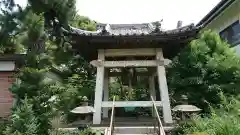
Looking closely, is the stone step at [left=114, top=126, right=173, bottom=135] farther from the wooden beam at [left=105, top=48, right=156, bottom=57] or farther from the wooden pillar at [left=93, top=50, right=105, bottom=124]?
the wooden beam at [left=105, top=48, right=156, bottom=57]

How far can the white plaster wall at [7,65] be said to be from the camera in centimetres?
1062

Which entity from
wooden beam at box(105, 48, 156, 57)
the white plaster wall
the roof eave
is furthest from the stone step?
the white plaster wall

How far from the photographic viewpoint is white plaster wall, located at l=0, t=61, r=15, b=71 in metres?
10.6

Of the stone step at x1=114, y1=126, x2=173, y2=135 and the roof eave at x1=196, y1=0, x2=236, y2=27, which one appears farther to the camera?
the roof eave at x1=196, y1=0, x2=236, y2=27

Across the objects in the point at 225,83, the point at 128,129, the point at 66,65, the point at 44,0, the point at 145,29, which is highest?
the point at 44,0

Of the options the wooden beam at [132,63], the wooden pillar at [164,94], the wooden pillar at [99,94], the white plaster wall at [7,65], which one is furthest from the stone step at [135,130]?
the white plaster wall at [7,65]

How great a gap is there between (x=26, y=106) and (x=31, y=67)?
1.70 meters

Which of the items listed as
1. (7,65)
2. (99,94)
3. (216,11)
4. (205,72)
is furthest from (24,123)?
(216,11)

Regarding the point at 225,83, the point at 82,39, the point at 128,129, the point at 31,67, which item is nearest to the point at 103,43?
the point at 82,39

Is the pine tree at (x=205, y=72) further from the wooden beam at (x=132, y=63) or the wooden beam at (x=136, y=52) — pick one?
the wooden beam at (x=136, y=52)

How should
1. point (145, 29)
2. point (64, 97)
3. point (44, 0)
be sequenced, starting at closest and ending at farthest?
point (64, 97) < point (145, 29) < point (44, 0)

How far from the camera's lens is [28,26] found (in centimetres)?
918

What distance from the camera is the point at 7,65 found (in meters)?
10.7

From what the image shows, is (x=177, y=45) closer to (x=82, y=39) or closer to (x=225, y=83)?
(x=225, y=83)
